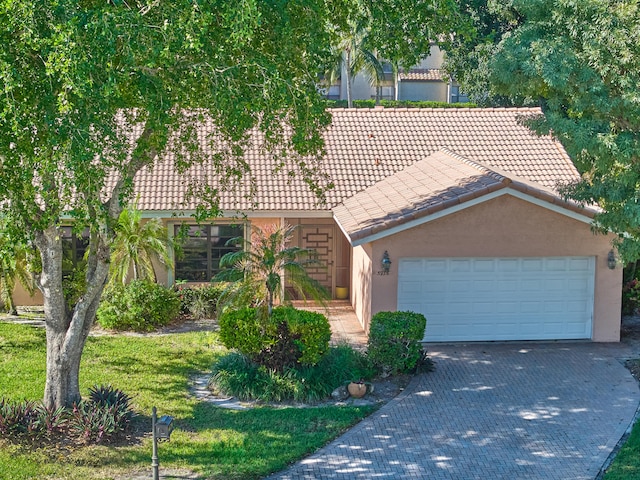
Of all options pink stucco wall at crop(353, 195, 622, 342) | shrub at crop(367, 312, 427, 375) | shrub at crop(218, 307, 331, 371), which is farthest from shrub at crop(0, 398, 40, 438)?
pink stucco wall at crop(353, 195, 622, 342)

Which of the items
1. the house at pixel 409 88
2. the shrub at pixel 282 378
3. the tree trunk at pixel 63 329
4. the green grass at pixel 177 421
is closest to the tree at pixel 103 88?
the tree trunk at pixel 63 329

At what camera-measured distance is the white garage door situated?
1712 centimetres

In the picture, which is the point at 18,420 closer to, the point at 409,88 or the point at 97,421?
the point at 97,421

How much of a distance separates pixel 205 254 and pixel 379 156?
5.50m

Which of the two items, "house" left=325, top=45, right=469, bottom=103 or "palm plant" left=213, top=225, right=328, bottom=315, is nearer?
"palm plant" left=213, top=225, right=328, bottom=315

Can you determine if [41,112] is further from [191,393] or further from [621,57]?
[621,57]

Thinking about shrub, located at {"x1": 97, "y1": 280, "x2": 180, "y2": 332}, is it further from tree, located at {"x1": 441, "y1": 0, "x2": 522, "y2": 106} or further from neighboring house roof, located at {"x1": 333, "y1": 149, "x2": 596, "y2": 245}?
tree, located at {"x1": 441, "y1": 0, "x2": 522, "y2": 106}

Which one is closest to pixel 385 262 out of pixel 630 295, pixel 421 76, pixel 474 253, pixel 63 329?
pixel 474 253

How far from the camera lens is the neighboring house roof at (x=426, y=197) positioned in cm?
1617

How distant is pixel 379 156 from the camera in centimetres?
2170

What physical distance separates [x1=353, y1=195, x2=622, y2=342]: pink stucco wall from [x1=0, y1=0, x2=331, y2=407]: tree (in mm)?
4633

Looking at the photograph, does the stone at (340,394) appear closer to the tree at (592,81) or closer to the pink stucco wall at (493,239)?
the pink stucco wall at (493,239)

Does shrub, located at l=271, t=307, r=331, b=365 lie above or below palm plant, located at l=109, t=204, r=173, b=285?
below

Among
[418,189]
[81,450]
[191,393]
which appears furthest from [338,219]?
[81,450]
